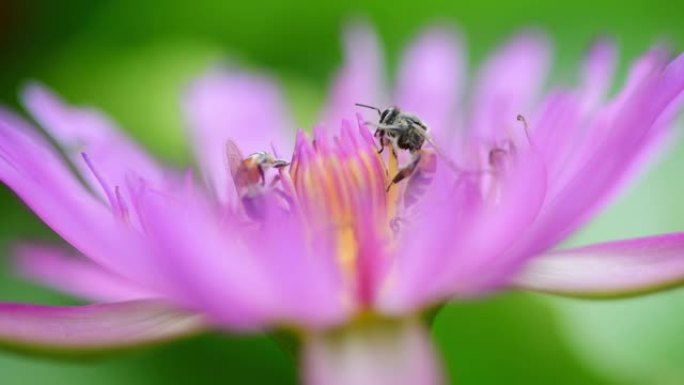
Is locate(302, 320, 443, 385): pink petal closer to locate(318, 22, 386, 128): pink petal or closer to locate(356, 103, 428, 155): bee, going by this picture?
locate(356, 103, 428, 155): bee

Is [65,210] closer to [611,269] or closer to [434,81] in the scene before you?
[611,269]

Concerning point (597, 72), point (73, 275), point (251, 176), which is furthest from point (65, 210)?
point (597, 72)

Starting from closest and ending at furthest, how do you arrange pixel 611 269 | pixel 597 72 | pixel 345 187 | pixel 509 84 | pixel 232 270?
pixel 232 270 < pixel 611 269 < pixel 345 187 < pixel 597 72 < pixel 509 84

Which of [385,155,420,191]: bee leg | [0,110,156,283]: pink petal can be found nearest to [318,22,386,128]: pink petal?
[385,155,420,191]: bee leg

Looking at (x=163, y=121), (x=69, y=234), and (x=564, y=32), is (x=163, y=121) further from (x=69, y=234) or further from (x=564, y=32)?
(x=69, y=234)

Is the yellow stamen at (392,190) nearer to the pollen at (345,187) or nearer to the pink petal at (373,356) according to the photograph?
the pollen at (345,187)
